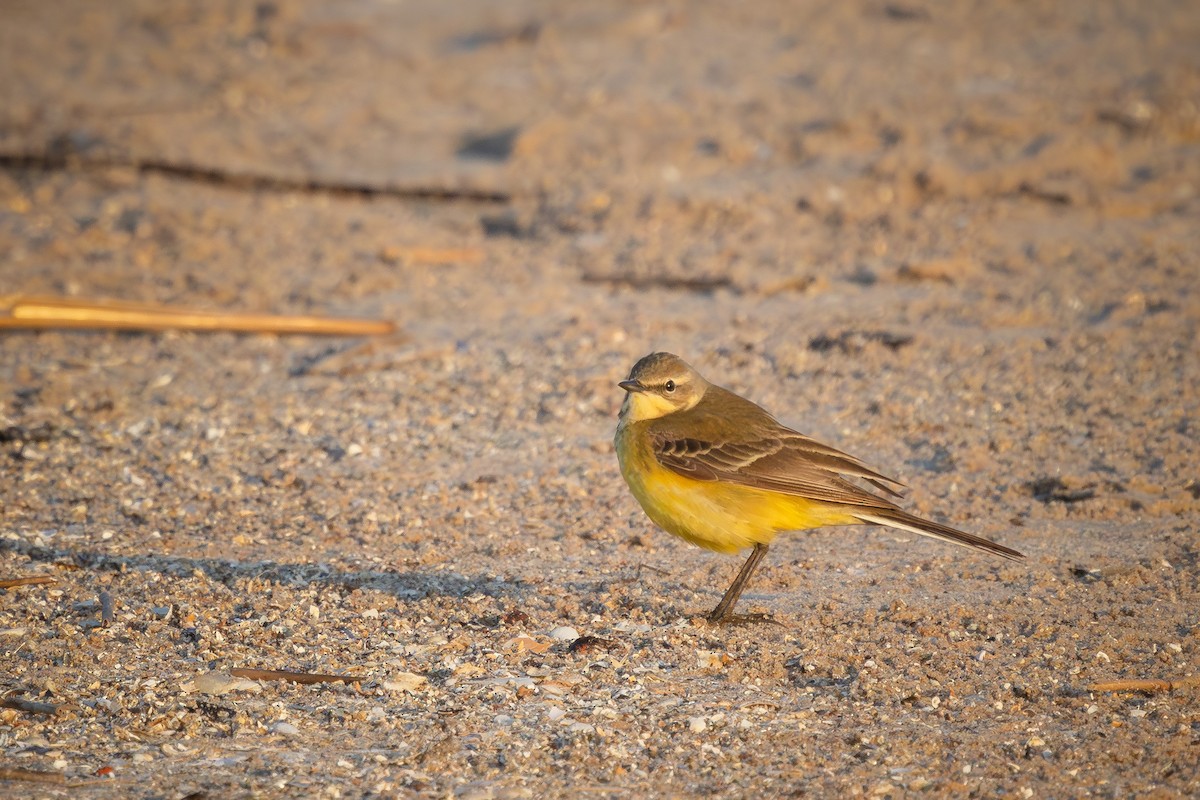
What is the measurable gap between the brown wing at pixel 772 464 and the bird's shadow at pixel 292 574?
1051mm

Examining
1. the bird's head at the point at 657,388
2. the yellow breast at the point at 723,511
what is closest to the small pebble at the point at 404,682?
the yellow breast at the point at 723,511

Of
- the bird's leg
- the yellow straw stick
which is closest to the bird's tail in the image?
the bird's leg

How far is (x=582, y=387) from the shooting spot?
31.1ft

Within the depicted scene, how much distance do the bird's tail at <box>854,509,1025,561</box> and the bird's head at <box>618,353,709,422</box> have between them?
1202 mm

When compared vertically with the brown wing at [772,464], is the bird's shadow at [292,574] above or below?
below

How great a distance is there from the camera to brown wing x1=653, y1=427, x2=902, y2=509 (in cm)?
653

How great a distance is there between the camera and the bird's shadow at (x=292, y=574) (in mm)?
6871

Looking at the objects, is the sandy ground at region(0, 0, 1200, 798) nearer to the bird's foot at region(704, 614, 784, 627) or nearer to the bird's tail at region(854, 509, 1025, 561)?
the bird's foot at region(704, 614, 784, 627)

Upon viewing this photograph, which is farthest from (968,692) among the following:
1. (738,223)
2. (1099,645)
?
(738,223)

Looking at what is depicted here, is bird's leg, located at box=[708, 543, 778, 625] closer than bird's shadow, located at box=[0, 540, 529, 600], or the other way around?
bird's leg, located at box=[708, 543, 778, 625]

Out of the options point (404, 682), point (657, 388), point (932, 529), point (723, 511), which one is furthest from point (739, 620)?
point (404, 682)

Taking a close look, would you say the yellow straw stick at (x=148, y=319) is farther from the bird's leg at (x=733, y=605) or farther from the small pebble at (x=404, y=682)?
the small pebble at (x=404, y=682)

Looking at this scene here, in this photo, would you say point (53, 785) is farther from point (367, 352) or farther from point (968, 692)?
point (367, 352)

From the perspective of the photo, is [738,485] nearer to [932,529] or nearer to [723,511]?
[723,511]
